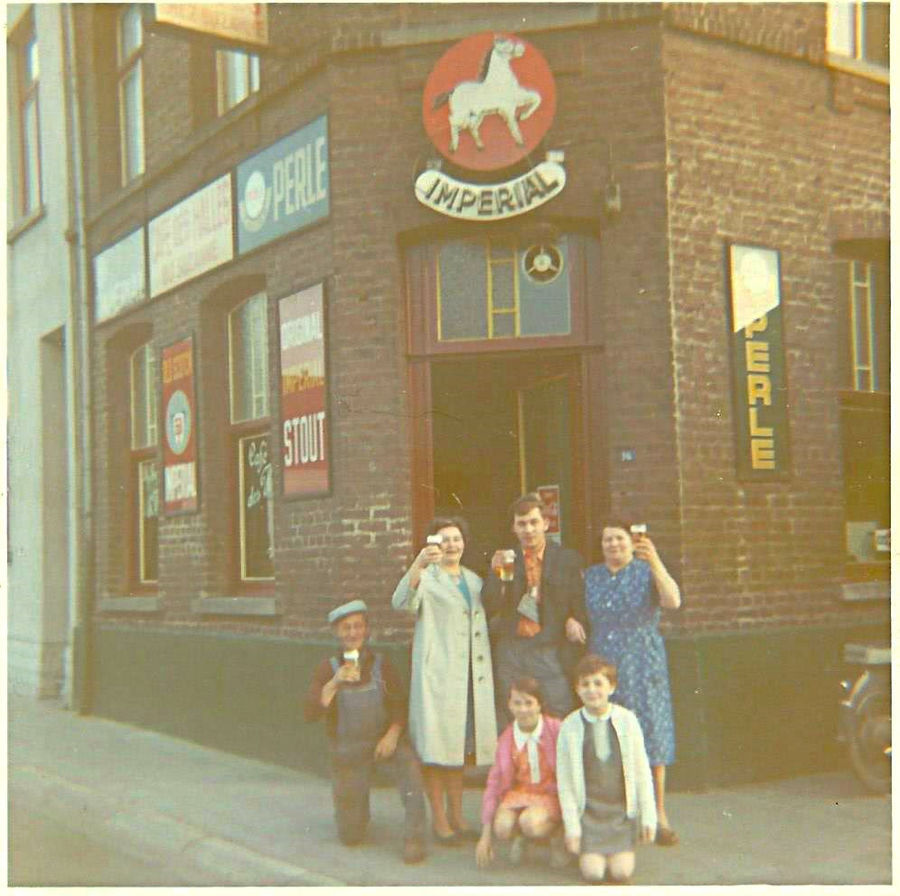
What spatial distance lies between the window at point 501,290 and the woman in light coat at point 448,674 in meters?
2.11

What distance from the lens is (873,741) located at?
7.55 metres

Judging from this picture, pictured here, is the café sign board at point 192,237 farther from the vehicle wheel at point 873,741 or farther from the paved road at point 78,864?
the vehicle wheel at point 873,741

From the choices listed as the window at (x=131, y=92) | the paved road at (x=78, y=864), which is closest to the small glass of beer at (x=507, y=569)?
the paved road at (x=78, y=864)

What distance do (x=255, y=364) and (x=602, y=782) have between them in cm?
539

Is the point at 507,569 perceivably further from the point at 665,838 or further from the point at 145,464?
the point at 145,464

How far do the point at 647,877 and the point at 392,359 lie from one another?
3.85m

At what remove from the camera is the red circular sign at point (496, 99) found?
8008 mm

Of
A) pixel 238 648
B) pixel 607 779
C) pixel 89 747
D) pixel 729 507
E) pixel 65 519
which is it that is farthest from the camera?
pixel 65 519

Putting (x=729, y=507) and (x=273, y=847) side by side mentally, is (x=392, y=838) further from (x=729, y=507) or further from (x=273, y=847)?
(x=729, y=507)

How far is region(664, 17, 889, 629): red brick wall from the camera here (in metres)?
7.95

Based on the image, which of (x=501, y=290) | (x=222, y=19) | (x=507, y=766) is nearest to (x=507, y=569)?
(x=507, y=766)

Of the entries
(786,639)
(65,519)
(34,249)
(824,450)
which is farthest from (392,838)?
(34,249)

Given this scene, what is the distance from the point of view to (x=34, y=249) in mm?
13383

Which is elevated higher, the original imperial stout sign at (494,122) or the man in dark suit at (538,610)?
the original imperial stout sign at (494,122)
